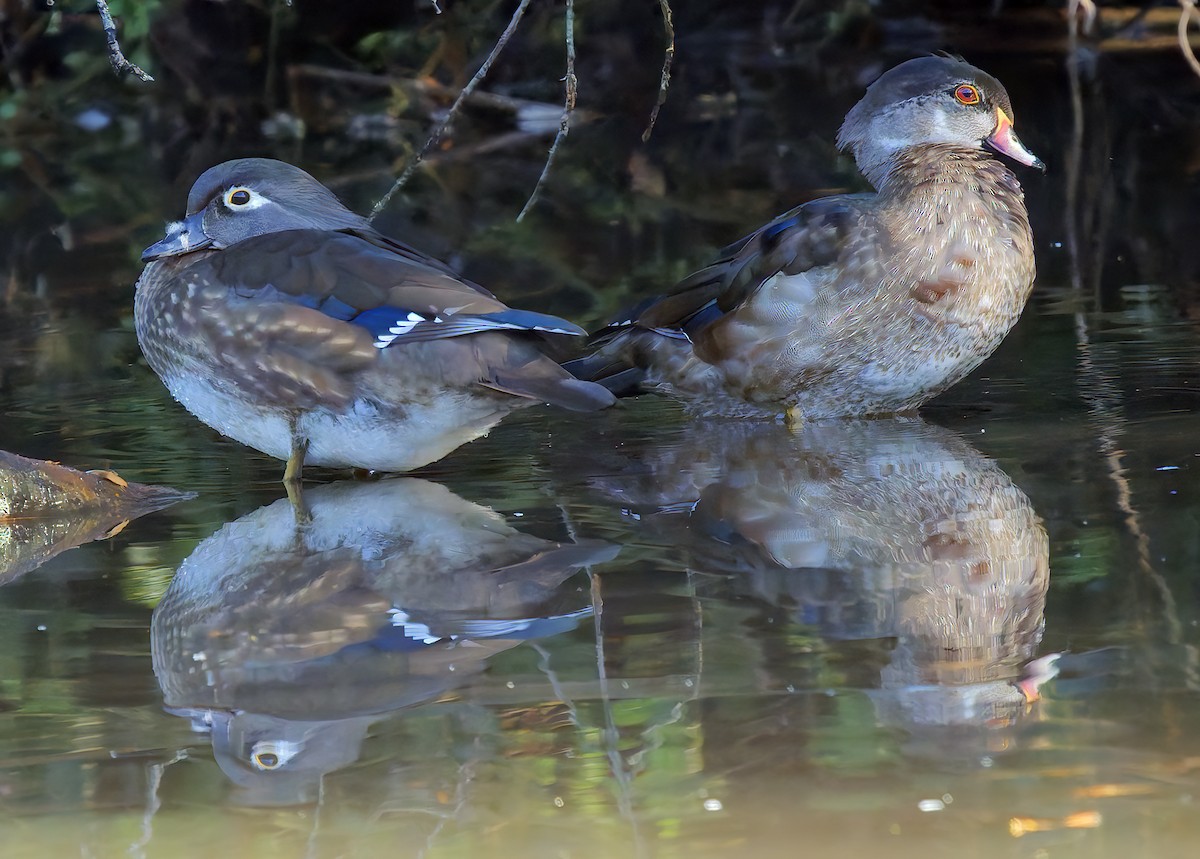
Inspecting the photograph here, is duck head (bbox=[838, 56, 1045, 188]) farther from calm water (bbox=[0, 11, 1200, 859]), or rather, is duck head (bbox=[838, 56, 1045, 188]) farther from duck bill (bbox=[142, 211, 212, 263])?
duck bill (bbox=[142, 211, 212, 263])

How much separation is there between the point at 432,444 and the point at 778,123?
809 centimetres

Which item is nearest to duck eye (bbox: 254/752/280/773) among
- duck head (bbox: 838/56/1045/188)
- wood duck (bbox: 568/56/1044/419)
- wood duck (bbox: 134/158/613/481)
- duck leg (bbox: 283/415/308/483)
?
wood duck (bbox: 134/158/613/481)

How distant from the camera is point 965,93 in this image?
568cm

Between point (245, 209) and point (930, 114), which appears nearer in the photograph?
point (245, 209)

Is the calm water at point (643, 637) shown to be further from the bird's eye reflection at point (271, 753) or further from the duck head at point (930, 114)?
the duck head at point (930, 114)

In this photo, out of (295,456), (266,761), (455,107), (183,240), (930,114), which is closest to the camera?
(266,761)

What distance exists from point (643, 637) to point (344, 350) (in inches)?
60.2

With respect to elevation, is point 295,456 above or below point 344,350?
below

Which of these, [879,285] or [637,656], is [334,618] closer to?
[637,656]

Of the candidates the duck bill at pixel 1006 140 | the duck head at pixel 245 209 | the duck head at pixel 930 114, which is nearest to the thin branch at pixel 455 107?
the duck head at pixel 245 209

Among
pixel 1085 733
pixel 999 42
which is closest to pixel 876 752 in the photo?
pixel 1085 733

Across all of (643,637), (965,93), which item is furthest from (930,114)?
(643,637)

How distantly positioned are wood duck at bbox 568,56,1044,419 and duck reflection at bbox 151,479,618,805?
134cm

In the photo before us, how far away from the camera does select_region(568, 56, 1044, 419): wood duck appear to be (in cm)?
531
